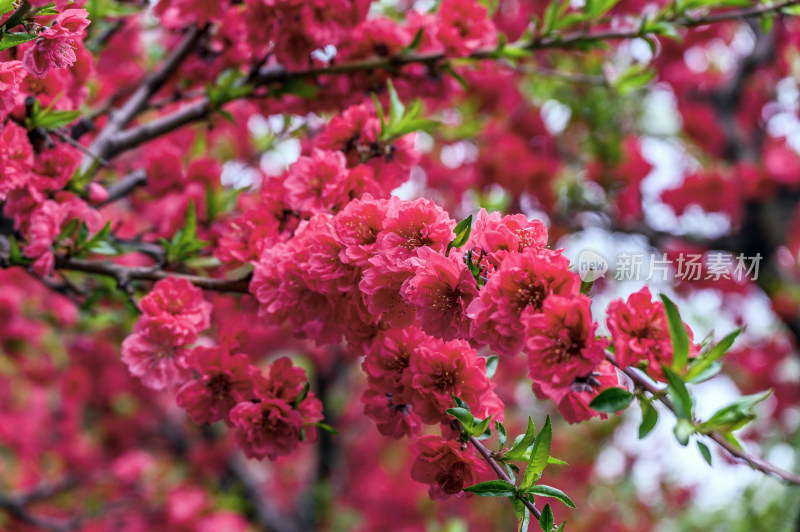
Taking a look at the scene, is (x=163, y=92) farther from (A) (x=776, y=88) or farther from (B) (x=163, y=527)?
(A) (x=776, y=88)

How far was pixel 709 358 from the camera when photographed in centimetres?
102

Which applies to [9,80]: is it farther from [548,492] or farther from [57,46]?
[548,492]

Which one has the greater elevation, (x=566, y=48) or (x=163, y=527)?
(x=566, y=48)

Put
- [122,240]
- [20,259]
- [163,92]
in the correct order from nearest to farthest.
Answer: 1. [20,259]
2. [122,240]
3. [163,92]

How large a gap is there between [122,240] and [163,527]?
11.5 feet

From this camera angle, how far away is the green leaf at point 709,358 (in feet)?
3.35

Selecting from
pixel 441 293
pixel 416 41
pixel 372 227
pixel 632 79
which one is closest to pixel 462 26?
pixel 416 41

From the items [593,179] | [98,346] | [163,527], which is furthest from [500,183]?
[163,527]

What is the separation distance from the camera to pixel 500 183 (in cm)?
403

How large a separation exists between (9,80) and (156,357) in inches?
26.4

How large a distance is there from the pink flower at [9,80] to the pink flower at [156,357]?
21.9 inches

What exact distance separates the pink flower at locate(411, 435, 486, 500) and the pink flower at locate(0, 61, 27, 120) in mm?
1010

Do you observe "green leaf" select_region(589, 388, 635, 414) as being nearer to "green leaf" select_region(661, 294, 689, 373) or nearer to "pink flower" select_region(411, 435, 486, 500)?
"green leaf" select_region(661, 294, 689, 373)

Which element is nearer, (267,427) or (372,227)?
(372,227)
